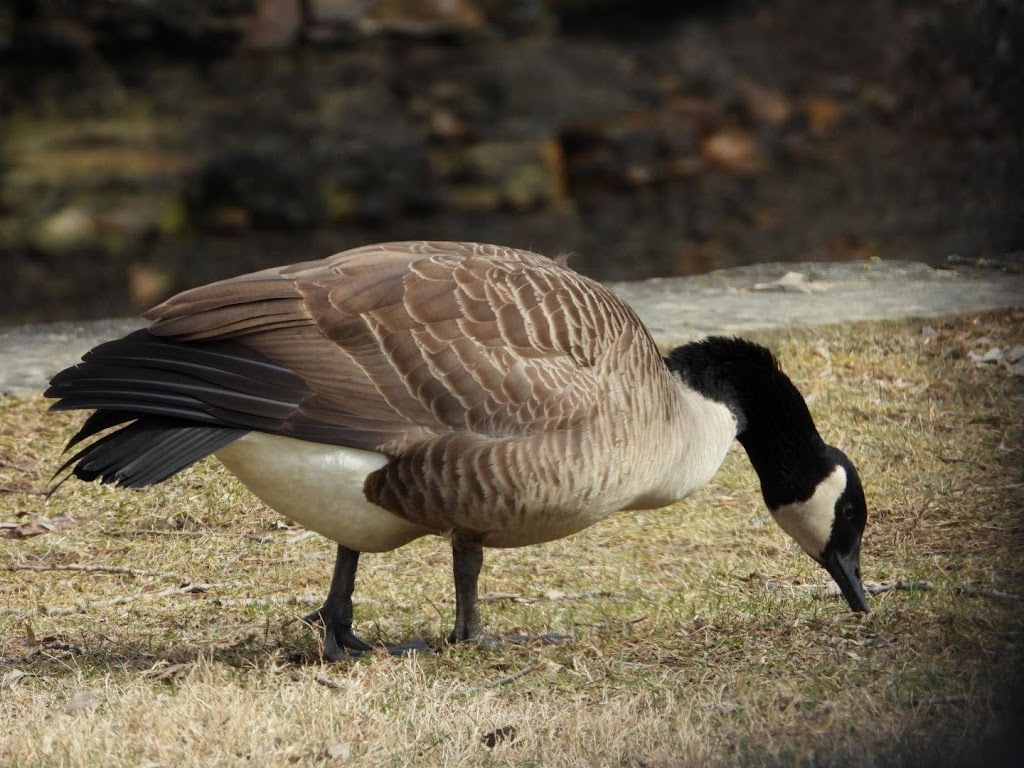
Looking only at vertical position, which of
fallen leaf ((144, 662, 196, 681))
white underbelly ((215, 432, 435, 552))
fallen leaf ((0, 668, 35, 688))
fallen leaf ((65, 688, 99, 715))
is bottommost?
fallen leaf ((0, 668, 35, 688))

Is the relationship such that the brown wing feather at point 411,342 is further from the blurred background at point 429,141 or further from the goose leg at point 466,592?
the blurred background at point 429,141

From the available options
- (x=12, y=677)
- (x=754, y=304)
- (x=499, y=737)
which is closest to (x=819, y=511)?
(x=499, y=737)

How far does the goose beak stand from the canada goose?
0.63m

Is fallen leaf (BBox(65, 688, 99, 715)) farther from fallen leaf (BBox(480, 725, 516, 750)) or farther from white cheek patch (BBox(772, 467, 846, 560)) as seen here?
white cheek patch (BBox(772, 467, 846, 560))

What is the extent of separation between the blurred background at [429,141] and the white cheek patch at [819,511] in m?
4.29

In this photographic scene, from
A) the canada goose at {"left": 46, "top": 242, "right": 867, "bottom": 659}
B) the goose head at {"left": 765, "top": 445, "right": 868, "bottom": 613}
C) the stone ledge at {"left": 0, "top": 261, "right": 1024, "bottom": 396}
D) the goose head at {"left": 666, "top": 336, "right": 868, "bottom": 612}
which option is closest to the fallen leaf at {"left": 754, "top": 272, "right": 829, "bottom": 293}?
the stone ledge at {"left": 0, "top": 261, "right": 1024, "bottom": 396}

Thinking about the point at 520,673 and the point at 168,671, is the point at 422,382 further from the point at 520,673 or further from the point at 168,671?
the point at 168,671

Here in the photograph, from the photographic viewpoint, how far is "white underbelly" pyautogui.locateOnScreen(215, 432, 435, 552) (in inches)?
139

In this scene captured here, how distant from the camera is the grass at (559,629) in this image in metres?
3.04

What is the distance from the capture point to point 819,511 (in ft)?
13.3

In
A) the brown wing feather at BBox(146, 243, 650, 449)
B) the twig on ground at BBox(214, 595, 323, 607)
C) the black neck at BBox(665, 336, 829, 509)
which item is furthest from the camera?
the twig on ground at BBox(214, 595, 323, 607)

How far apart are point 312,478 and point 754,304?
3952 millimetres

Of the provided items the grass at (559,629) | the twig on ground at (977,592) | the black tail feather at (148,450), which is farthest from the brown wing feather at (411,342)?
the twig on ground at (977,592)

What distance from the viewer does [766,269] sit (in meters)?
7.87
